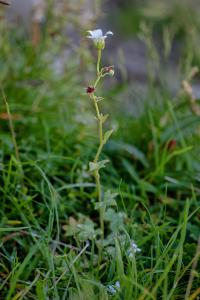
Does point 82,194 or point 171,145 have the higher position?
point 171,145

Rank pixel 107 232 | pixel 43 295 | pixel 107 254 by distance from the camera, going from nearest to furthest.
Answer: pixel 43 295, pixel 107 254, pixel 107 232

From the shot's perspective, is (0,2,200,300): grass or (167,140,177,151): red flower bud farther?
(167,140,177,151): red flower bud

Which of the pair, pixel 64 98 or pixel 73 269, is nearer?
pixel 73 269

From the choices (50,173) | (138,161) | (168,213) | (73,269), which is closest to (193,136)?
(138,161)

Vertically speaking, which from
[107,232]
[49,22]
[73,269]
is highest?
[49,22]

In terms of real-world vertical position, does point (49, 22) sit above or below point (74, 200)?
above

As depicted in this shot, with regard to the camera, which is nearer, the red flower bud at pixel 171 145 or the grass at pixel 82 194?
the grass at pixel 82 194

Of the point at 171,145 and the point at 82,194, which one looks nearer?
the point at 82,194

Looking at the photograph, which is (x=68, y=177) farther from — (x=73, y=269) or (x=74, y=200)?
(x=73, y=269)
